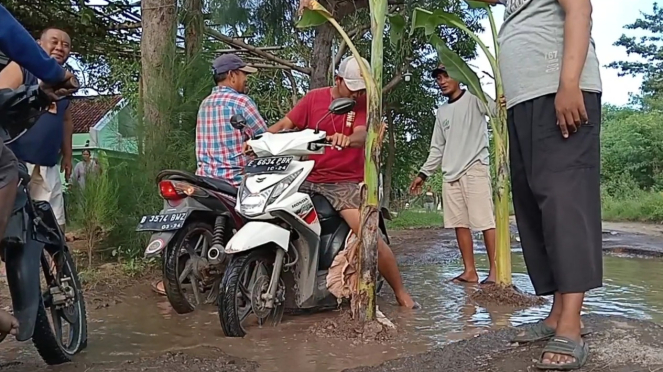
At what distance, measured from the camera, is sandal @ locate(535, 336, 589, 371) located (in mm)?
2797

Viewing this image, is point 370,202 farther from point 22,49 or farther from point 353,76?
point 22,49

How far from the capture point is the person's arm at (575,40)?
2.86 metres

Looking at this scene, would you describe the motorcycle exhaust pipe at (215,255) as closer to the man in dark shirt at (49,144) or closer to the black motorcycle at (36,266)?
the black motorcycle at (36,266)

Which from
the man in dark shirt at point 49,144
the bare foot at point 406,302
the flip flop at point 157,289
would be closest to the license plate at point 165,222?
the man in dark shirt at point 49,144

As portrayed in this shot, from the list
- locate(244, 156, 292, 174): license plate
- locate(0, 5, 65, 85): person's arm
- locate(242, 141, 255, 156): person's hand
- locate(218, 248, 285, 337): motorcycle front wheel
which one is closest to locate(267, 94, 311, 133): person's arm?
locate(242, 141, 255, 156): person's hand

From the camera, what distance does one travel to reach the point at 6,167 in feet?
8.60

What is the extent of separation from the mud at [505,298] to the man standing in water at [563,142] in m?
1.70

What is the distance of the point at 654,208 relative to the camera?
18.2 m

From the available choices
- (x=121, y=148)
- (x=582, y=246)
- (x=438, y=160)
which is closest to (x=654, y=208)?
(x=438, y=160)

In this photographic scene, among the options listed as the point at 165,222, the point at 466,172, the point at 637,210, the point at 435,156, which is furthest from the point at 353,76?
the point at 637,210

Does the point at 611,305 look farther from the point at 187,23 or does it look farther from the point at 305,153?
the point at 187,23

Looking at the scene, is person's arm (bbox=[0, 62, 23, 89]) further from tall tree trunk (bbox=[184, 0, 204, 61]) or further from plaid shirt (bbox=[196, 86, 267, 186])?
tall tree trunk (bbox=[184, 0, 204, 61])

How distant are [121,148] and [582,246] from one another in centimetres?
515

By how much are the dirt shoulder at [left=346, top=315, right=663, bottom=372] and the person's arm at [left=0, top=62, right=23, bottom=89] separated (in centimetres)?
273
